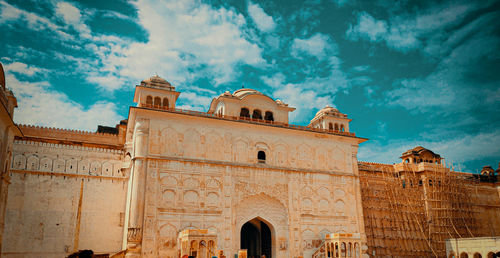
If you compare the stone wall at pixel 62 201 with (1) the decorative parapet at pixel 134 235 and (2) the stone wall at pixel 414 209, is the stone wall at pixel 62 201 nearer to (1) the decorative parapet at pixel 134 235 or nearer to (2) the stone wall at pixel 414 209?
(1) the decorative parapet at pixel 134 235

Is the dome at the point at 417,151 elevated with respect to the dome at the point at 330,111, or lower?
lower

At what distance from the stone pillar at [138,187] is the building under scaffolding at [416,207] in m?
12.7

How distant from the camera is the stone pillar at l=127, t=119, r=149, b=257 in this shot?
55.4ft

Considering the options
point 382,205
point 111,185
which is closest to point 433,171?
point 382,205

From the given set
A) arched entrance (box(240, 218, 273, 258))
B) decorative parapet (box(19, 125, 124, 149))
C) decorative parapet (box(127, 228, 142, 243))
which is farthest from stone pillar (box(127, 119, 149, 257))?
arched entrance (box(240, 218, 273, 258))

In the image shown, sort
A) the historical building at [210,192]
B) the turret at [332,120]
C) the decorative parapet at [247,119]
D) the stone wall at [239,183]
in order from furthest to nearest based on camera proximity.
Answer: the turret at [332,120], the decorative parapet at [247,119], the stone wall at [239,183], the historical building at [210,192]

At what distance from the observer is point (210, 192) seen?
19.0 m

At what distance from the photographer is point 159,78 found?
21578 mm

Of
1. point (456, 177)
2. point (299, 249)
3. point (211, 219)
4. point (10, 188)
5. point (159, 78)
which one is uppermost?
point (159, 78)

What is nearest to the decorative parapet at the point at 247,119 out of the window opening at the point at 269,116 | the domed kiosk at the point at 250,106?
the domed kiosk at the point at 250,106

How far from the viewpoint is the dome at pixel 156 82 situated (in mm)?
21094

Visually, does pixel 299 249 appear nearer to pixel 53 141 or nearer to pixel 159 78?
pixel 159 78

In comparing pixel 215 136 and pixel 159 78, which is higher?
pixel 159 78

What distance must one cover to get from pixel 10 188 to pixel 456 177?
25.6 metres
